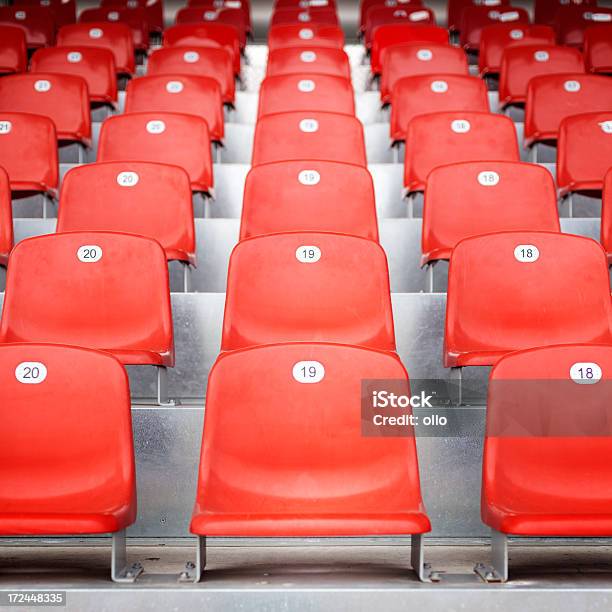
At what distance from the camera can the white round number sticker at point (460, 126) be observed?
311cm

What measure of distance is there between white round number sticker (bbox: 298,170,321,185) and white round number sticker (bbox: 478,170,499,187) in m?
0.44

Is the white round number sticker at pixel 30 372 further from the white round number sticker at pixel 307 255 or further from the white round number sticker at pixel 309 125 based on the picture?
the white round number sticker at pixel 309 125

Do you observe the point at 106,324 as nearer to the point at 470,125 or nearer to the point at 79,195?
the point at 79,195

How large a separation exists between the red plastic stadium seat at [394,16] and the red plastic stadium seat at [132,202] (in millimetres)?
3076

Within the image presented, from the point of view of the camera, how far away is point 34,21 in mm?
5199

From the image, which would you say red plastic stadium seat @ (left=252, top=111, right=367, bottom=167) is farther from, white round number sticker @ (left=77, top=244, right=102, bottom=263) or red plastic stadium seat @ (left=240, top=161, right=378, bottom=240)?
white round number sticker @ (left=77, top=244, right=102, bottom=263)

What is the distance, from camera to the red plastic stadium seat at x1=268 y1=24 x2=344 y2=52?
4.88 m

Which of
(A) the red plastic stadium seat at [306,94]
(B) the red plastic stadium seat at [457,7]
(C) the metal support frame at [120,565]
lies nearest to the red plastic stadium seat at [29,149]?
(A) the red plastic stadium seat at [306,94]

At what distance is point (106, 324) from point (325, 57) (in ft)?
8.51

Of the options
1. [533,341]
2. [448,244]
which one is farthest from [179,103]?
[533,341]

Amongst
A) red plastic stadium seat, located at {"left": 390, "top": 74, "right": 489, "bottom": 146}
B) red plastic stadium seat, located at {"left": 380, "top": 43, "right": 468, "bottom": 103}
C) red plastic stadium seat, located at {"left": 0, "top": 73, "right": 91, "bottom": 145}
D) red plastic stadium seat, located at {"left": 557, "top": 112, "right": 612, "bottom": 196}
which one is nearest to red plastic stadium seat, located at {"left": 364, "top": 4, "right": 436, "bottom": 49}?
red plastic stadium seat, located at {"left": 380, "top": 43, "right": 468, "bottom": 103}

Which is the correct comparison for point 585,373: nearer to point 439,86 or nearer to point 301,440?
point 301,440

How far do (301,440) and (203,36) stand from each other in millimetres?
3650

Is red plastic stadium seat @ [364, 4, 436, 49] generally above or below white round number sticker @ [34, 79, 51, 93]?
below
